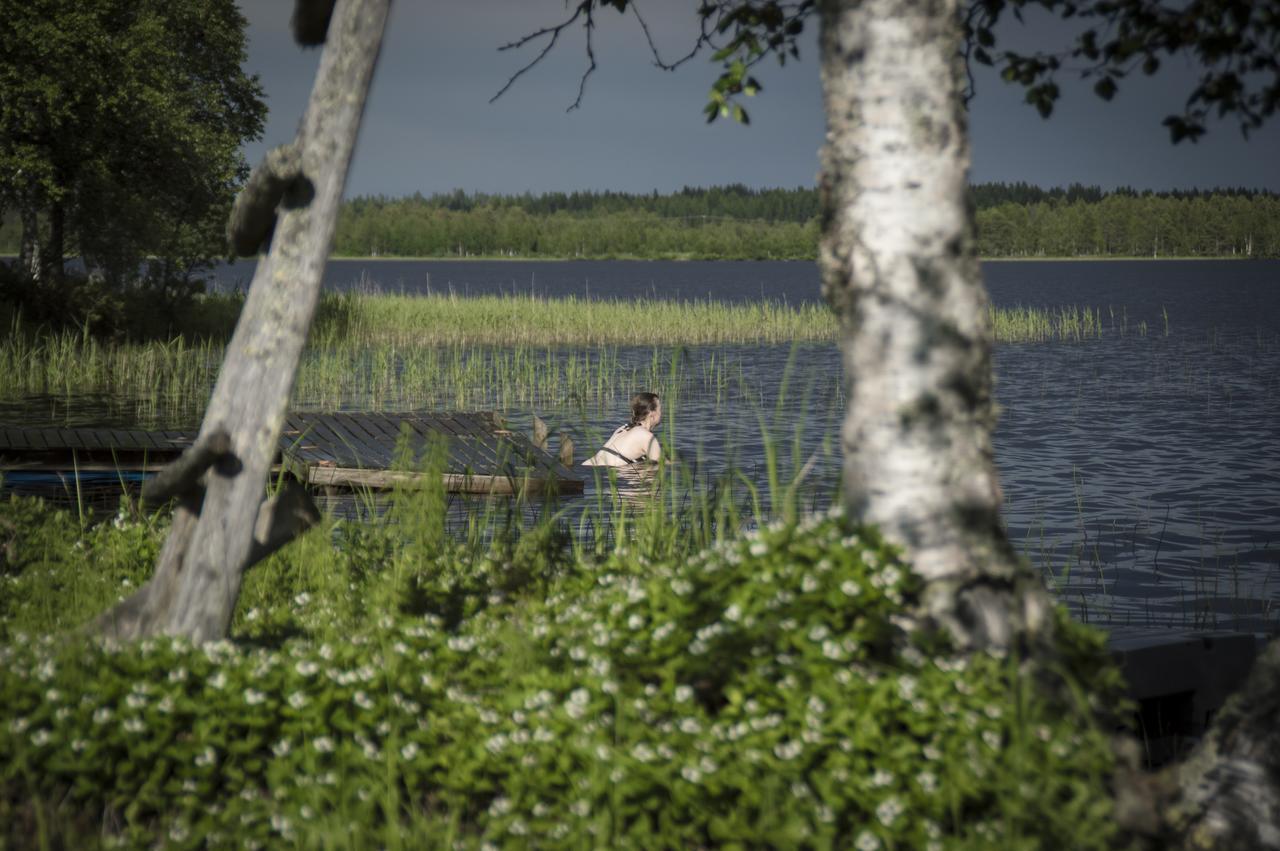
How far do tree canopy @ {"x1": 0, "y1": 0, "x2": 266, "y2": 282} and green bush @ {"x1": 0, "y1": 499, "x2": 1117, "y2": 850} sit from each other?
24.6m

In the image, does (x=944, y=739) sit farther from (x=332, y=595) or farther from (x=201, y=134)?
(x=201, y=134)

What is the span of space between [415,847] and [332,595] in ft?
10.1

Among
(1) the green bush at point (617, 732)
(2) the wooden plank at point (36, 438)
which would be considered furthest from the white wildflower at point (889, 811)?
(2) the wooden plank at point (36, 438)

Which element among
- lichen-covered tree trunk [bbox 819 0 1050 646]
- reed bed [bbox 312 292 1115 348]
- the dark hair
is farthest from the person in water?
reed bed [bbox 312 292 1115 348]

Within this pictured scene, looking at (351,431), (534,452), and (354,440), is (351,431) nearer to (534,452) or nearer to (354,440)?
(354,440)

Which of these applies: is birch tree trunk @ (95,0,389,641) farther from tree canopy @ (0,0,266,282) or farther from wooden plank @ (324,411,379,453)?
tree canopy @ (0,0,266,282)

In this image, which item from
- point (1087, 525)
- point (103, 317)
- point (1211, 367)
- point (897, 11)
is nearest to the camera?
point (897, 11)

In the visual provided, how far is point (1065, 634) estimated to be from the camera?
4.01m

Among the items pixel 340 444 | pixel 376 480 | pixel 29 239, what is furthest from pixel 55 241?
pixel 376 480

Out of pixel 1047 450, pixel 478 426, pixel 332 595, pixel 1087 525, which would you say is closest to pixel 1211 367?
pixel 1047 450

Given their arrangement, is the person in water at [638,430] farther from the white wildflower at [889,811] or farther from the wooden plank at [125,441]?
the white wildflower at [889,811]

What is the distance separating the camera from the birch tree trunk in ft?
16.6

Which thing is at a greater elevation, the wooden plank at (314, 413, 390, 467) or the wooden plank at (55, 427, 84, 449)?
the wooden plank at (55, 427, 84, 449)

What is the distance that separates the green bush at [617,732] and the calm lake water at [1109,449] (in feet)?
2.77
